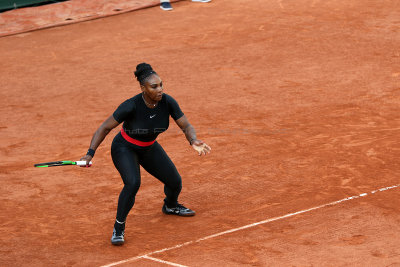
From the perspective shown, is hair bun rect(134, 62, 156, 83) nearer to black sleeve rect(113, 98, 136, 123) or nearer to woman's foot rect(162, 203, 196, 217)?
black sleeve rect(113, 98, 136, 123)

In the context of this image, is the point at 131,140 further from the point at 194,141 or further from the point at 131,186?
the point at 194,141

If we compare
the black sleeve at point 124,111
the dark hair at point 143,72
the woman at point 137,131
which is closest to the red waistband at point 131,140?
the woman at point 137,131

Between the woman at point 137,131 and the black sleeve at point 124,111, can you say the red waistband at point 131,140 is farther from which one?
the black sleeve at point 124,111

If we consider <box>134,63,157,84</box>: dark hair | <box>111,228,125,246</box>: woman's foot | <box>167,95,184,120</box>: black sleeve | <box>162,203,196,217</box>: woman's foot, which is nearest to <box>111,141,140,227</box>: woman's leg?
<box>111,228,125,246</box>: woman's foot

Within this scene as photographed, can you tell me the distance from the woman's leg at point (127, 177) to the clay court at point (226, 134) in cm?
48

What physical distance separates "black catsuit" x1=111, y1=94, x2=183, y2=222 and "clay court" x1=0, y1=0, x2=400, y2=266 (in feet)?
2.31

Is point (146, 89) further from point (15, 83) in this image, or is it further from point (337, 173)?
point (15, 83)

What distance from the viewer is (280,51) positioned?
17.3 metres

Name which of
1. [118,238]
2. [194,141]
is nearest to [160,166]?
[194,141]

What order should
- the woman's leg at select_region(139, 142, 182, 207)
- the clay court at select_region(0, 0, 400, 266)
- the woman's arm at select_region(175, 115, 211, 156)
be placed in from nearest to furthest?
1. the woman's arm at select_region(175, 115, 211, 156)
2. the clay court at select_region(0, 0, 400, 266)
3. the woman's leg at select_region(139, 142, 182, 207)

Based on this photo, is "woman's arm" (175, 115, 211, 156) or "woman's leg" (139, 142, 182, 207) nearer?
"woman's arm" (175, 115, 211, 156)

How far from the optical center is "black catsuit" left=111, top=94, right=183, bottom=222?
8.55 m

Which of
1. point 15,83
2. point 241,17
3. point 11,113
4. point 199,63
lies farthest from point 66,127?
point 241,17

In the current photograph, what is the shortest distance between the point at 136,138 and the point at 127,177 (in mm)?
488
